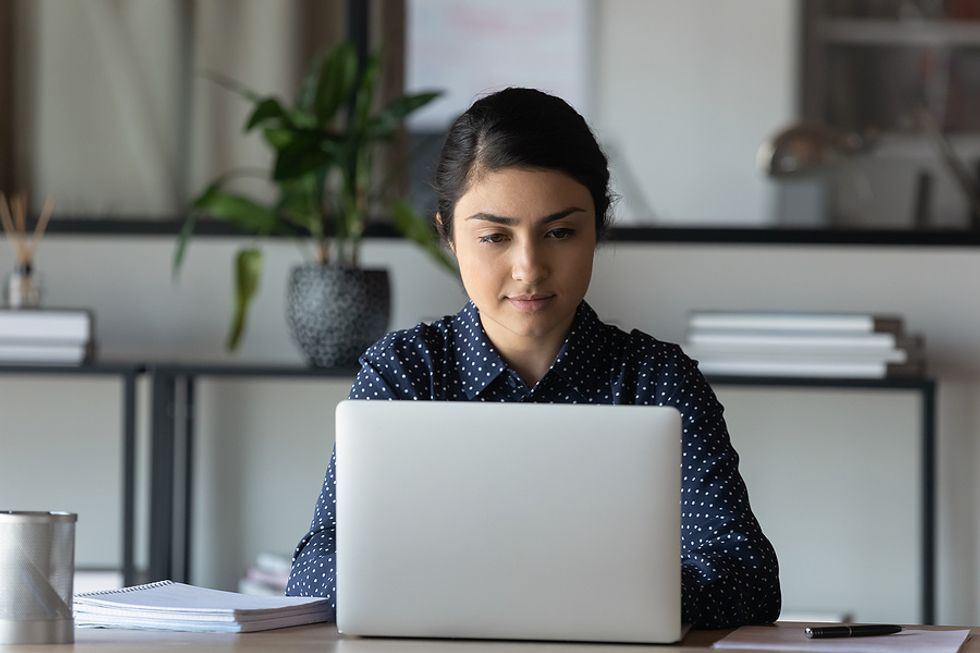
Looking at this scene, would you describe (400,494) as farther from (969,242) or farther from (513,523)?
(969,242)

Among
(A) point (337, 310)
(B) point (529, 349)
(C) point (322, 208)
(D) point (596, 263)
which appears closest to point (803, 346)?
(D) point (596, 263)

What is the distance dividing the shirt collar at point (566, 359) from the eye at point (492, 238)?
15 centimetres

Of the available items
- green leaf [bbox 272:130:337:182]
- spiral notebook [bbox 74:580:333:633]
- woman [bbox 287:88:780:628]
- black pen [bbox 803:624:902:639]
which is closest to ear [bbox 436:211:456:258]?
woman [bbox 287:88:780:628]

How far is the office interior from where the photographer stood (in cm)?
308

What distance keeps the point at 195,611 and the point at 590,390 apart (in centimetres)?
65

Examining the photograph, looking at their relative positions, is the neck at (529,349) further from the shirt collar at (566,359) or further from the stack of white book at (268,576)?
the stack of white book at (268,576)

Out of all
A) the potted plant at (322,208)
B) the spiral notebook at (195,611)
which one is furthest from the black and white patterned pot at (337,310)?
the spiral notebook at (195,611)

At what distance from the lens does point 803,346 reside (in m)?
2.79

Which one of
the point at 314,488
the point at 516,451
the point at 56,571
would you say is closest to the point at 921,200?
the point at 314,488

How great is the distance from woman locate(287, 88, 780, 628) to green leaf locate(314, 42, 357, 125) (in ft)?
3.45

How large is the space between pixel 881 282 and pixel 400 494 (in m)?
2.09

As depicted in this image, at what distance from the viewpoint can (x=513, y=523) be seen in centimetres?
121

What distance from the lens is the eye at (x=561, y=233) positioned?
1.67 metres

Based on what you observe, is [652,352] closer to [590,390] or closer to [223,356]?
[590,390]
